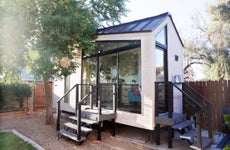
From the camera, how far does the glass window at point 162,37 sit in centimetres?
601

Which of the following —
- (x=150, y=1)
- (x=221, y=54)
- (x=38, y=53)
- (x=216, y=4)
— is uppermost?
(x=216, y=4)

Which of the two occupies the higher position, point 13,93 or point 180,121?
point 13,93

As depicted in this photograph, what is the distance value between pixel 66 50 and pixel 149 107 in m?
3.42

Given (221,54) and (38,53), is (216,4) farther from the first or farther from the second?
(38,53)

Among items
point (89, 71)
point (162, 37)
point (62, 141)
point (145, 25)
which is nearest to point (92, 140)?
point (62, 141)

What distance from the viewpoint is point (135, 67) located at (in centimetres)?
598

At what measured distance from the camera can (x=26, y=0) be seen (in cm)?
555

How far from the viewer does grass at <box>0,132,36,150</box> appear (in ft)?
15.2

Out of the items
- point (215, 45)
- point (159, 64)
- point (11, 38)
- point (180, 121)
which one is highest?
point (215, 45)

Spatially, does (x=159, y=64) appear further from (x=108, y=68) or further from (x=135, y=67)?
(x=108, y=68)

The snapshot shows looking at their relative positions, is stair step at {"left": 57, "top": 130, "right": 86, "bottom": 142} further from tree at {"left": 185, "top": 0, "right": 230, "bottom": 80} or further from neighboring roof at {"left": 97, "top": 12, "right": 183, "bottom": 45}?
tree at {"left": 185, "top": 0, "right": 230, "bottom": 80}

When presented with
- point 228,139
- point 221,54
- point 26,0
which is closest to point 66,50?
point 26,0

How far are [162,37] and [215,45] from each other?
10.5 metres

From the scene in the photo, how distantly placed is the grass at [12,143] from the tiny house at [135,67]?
7.49 ft
